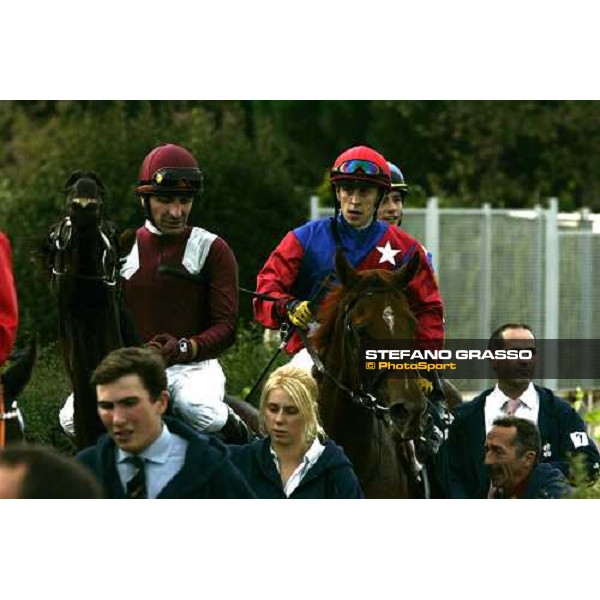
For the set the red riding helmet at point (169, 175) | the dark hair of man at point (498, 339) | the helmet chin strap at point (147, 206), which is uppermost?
the red riding helmet at point (169, 175)

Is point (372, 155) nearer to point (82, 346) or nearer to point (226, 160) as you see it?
point (82, 346)

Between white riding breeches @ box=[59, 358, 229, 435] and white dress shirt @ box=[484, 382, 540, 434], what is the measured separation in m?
1.17

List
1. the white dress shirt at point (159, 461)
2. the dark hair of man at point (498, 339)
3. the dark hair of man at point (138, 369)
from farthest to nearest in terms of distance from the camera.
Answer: the dark hair of man at point (498, 339) → the dark hair of man at point (138, 369) → the white dress shirt at point (159, 461)

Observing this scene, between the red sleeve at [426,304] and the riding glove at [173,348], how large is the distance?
3.22 feet

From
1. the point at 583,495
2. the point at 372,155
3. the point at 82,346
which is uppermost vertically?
the point at 372,155

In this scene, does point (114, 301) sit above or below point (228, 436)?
above

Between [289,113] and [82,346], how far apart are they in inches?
402

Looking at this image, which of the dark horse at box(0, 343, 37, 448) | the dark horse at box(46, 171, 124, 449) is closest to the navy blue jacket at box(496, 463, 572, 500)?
the dark horse at box(46, 171, 124, 449)

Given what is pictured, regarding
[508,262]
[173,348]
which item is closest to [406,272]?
[173,348]

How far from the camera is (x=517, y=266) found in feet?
47.5

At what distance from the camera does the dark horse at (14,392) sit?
7832 mm

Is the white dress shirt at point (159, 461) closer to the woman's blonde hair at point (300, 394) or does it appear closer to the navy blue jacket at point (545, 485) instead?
the woman's blonde hair at point (300, 394)

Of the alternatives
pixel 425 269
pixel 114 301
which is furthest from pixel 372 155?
pixel 114 301

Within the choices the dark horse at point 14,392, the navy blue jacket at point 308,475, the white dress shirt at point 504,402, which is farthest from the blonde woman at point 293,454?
the dark horse at point 14,392
